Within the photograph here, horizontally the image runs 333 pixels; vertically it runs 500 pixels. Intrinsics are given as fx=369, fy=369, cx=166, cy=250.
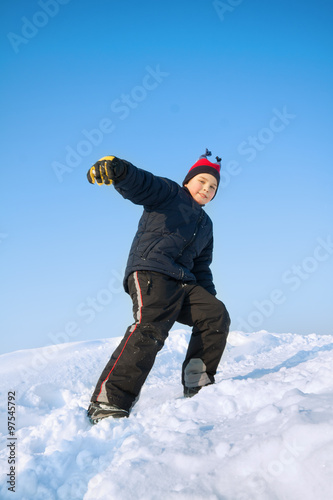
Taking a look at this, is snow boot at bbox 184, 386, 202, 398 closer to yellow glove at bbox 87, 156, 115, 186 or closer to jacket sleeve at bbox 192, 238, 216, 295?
jacket sleeve at bbox 192, 238, 216, 295

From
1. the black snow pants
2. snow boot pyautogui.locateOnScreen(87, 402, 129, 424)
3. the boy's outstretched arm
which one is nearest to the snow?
snow boot pyautogui.locateOnScreen(87, 402, 129, 424)

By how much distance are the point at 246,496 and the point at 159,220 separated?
2.17m

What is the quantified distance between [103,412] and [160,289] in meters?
0.93

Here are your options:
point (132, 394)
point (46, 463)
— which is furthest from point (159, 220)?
point (46, 463)

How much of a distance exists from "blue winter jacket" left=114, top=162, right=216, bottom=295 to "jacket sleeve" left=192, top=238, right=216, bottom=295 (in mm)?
245

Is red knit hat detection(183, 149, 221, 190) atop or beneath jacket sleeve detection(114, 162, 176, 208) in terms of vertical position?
atop

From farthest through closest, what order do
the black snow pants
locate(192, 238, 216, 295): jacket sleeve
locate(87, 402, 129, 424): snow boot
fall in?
locate(192, 238, 216, 295): jacket sleeve
the black snow pants
locate(87, 402, 129, 424): snow boot

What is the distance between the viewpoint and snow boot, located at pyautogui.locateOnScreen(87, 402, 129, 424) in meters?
2.25

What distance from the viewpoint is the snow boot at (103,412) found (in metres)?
2.25

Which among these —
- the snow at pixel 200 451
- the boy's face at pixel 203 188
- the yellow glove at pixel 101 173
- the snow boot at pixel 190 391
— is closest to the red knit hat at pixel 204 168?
the boy's face at pixel 203 188

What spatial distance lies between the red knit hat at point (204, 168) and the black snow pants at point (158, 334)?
45.0 inches

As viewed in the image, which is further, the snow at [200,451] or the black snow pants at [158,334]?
the black snow pants at [158,334]

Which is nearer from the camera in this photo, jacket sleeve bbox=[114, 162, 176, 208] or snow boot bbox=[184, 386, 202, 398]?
jacket sleeve bbox=[114, 162, 176, 208]

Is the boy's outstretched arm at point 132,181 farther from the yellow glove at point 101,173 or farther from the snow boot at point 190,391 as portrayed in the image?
the snow boot at point 190,391
